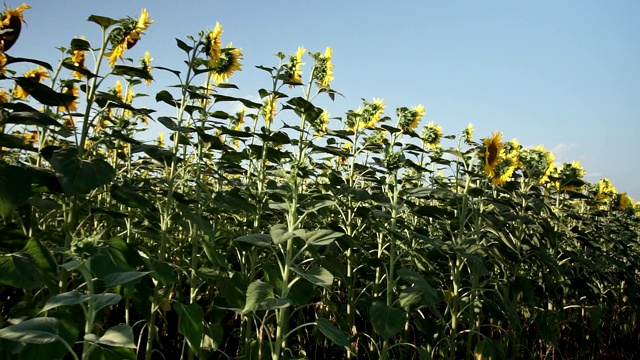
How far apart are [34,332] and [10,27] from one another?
1414 mm

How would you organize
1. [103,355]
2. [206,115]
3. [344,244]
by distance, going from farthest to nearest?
[206,115] < [344,244] < [103,355]

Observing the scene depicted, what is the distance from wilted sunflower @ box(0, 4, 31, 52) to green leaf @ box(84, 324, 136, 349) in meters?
1.33

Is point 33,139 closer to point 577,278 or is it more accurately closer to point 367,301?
point 367,301

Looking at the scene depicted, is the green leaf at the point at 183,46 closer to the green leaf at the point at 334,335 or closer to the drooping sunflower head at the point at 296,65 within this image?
the drooping sunflower head at the point at 296,65

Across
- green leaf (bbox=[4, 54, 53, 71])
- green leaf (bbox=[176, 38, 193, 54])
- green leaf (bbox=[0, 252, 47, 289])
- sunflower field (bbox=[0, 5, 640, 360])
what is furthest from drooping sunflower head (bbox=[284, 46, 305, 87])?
green leaf (bbox=[0, 252, 47, 289])

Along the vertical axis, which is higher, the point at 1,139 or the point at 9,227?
the point at 1,139

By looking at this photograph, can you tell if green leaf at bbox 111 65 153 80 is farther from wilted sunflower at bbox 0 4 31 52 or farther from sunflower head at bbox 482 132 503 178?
sunflower head at bbox 482 132 503 178

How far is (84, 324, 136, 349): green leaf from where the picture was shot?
122cm

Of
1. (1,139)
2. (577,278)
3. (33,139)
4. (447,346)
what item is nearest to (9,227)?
(1,139)

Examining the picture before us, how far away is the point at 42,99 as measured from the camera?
201cm

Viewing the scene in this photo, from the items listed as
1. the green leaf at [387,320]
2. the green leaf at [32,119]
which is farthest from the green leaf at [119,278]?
the green leaf at [387,320]

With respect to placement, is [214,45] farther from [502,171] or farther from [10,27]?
[502,171]

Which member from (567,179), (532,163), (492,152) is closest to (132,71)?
(492,152)

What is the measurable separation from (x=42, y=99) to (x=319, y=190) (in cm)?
152
